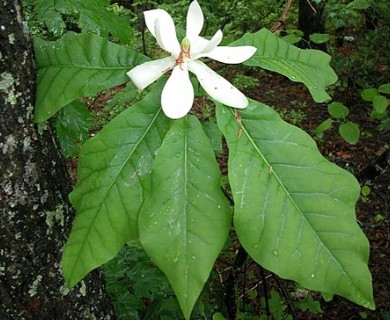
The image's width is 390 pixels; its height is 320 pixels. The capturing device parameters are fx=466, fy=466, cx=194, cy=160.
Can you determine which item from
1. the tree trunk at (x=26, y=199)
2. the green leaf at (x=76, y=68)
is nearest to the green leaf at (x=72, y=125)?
the tree trunk at (x=26, y=199)

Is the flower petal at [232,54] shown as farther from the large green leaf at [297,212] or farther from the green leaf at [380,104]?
the green leaf at [380,104]

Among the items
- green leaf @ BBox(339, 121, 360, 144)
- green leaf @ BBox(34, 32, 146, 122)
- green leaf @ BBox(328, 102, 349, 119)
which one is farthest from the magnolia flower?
green leaf @ BBox(339, 121, 360, 144)

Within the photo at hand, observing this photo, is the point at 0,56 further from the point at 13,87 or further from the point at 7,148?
the point at 7,148

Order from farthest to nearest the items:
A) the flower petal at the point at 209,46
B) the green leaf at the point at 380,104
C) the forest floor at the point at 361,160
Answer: the forest floor at the point at 361,160, the green leaf at the point at 380,104, the flower petal at the point at 209,46

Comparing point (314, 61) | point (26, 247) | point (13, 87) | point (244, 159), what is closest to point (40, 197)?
point (26, 247)

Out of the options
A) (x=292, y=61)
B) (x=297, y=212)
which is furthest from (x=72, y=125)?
(x=297, y=212)

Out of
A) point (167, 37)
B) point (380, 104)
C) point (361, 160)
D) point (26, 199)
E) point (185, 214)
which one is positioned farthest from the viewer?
point (361, 160)

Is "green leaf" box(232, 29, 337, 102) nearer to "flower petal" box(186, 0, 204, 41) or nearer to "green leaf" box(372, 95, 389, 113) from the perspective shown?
"flower petal" box(186, 0, 204, 41)

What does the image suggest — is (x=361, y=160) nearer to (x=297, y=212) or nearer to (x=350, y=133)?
(x=350, y=133)
